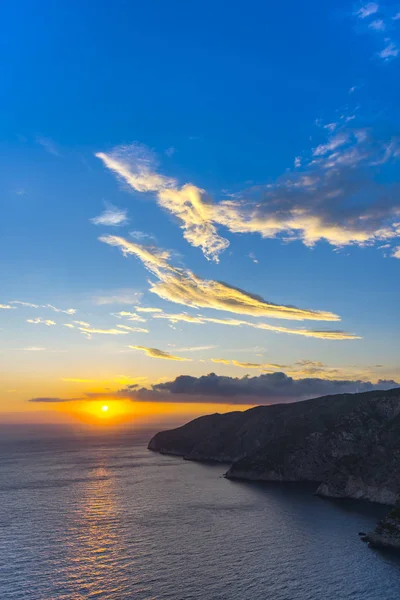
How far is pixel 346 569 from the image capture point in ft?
300

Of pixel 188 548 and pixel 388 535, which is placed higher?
pixel 388 535

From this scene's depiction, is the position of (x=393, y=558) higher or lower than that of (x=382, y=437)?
lower

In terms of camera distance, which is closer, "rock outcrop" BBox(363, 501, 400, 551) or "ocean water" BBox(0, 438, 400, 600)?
"ocean water" BBox(0, 438, 400, 600)

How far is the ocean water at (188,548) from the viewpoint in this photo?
81125 mm

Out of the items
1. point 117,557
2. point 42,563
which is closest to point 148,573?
point 117,557

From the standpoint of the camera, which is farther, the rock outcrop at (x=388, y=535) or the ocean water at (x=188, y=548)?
the rock outcrop at (x=388, y=535)

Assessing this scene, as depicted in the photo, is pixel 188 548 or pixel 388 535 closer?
pixel 188 548

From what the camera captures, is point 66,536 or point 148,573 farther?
point 66,536

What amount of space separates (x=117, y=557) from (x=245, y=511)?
193ft

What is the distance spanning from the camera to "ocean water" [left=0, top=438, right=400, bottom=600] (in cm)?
8112

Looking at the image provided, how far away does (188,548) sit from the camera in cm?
10406

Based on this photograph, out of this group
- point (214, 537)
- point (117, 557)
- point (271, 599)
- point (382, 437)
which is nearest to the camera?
point (271, 599)

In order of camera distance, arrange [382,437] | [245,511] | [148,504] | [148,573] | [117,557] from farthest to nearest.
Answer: [382,437] → [148,504] → [245,511] → [117,557] → [148,573]

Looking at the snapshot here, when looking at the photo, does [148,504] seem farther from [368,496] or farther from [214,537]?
[368,496]
